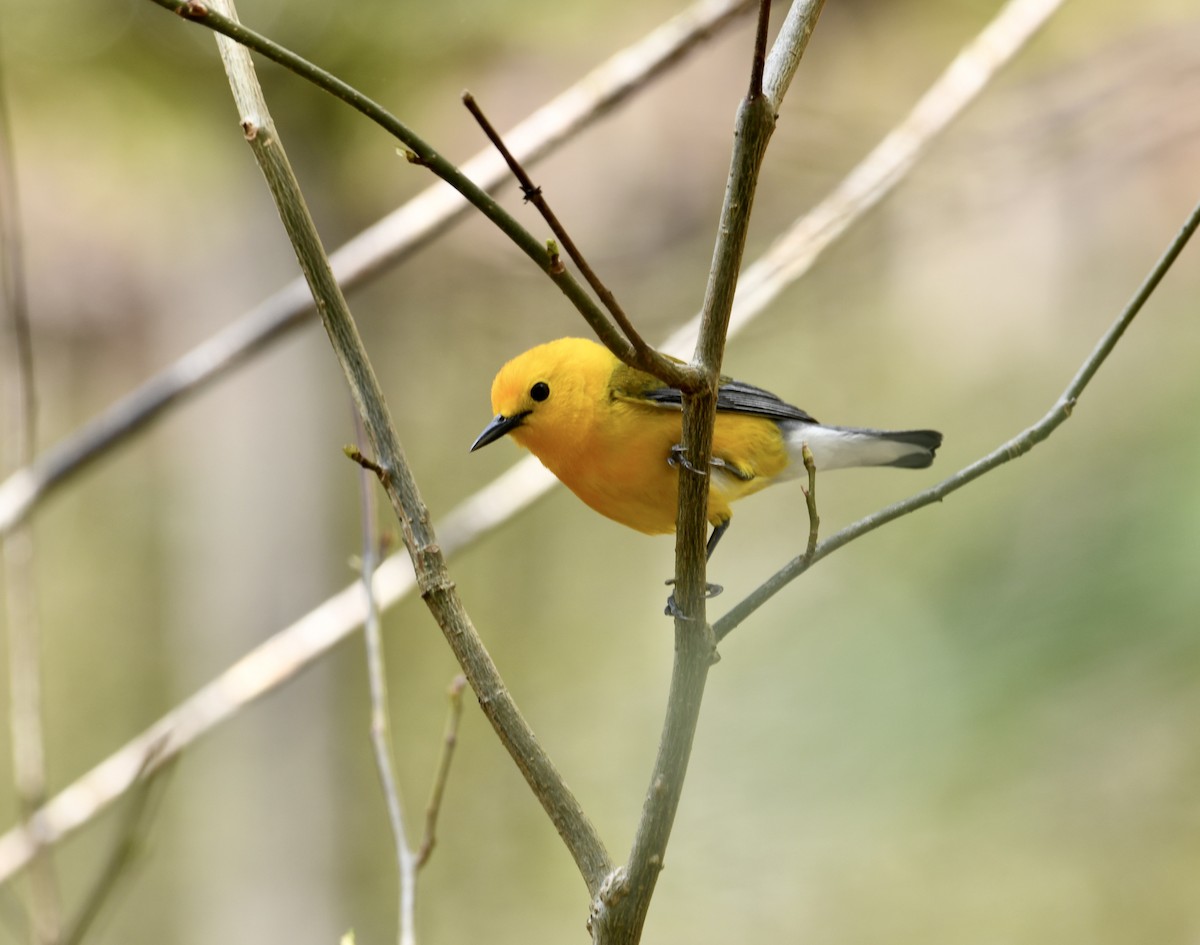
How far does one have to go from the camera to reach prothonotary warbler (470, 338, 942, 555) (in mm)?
1749

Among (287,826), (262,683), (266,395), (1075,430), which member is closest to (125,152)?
(266,395)

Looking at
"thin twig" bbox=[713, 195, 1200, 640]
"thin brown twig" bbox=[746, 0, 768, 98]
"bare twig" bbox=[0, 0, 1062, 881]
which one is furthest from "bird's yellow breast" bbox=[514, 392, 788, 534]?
"thin brown twig" bbox=[746, 0, 768, 98]

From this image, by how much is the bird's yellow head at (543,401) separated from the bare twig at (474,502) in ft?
0.64

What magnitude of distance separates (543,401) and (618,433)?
0.13m

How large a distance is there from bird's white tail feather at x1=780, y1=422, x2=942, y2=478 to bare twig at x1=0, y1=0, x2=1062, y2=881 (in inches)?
11.0

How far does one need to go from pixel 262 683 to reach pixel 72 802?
572 mm

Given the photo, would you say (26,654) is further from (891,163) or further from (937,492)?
(891,163)

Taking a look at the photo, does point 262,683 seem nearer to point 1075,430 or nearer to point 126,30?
point 1075,430

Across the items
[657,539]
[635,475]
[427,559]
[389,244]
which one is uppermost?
[657,539]

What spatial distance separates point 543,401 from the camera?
1817 mm

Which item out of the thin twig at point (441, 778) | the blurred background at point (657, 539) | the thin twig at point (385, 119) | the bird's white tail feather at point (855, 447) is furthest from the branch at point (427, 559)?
the bird's white tail feather at point (855, 447)

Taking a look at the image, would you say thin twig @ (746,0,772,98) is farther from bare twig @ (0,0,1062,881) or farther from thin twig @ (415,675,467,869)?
bare twig @ (0,0,1062,881)

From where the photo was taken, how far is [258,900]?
4.72 m

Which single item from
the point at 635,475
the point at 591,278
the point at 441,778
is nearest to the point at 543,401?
the point at 635,475
